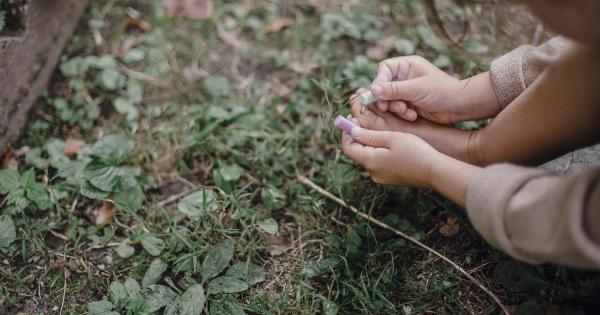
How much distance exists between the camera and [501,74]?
1324 mm

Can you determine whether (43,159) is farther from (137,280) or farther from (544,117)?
(544,117)

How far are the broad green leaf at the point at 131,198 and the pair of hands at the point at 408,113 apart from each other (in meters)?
0.66

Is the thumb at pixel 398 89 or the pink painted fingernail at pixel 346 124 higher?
the thumb at pixel 398 89

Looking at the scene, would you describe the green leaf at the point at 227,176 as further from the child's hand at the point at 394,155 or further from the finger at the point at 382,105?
the finger at the point at 382,105

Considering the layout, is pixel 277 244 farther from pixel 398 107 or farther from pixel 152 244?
pixel 398 107

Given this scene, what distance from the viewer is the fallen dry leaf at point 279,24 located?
207 cm

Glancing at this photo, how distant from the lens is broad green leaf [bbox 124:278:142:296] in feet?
4.34

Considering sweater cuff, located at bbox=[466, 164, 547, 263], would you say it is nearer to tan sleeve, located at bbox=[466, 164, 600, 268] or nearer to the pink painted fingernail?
tan sleeve, located at bbox=[466, 164, 600, 268]

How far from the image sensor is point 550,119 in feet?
3.64

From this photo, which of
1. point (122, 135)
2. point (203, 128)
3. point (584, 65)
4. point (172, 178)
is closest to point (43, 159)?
point (122, 135)

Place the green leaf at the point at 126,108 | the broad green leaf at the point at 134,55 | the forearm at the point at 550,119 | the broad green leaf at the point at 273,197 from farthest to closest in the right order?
1. the broad green leaf at the point at 134,55
2. the green leaf at the point at 126,108
3. the broad green leaf at the point at 273,197
4. the forearm at the point at 550,119

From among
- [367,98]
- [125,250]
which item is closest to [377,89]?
[367,98]

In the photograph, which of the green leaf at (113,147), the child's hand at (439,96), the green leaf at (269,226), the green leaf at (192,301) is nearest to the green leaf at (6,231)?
the green leaf at (113,147)

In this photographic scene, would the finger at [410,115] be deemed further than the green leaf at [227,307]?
Yes
